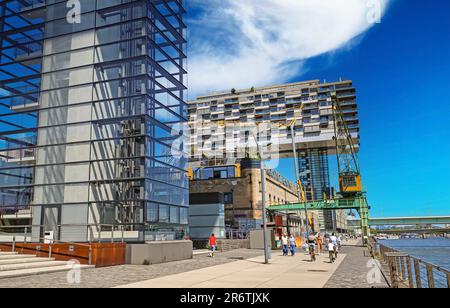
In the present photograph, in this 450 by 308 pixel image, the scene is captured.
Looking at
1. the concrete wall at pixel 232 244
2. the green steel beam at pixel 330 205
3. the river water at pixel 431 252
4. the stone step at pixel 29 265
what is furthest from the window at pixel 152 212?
the green steel beam at pixel 330 205

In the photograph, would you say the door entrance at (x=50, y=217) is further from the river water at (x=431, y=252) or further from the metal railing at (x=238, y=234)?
the river water at (x=431, y=252)

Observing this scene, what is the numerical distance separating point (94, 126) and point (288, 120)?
102677mm

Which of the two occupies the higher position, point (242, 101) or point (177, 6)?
point (242, 101)

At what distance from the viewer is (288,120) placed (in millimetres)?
121875

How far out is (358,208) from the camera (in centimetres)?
5444

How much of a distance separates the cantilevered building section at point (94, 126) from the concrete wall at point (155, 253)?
0.69 metres

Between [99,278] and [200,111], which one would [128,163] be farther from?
[200,111]

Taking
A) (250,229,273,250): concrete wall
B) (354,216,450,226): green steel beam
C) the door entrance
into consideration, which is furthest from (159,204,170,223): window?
(354,216,450,226): green steel beam

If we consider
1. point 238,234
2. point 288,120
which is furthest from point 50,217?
point 288,120

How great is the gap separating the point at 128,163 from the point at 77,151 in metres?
3.20

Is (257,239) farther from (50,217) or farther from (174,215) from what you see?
(50,217)

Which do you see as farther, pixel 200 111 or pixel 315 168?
pixel 200 111

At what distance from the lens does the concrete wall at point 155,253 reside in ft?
66.7
